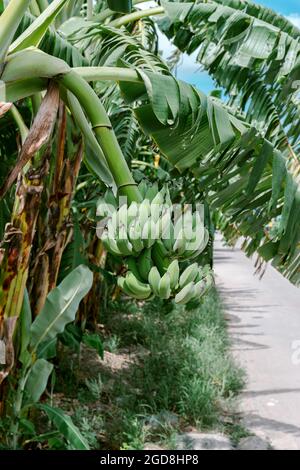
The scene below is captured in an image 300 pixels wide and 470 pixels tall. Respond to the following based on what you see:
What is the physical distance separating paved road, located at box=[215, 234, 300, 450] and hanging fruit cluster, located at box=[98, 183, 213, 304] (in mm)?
2146

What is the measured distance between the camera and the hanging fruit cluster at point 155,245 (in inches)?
49.6

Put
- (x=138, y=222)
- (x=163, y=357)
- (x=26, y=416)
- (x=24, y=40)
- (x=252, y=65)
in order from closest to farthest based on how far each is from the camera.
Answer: (x=138, y=222) → (x=24, y=40) → (x=252, y=65) → (x=26, y=416) → (x=163, y=357)

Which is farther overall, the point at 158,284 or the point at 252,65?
the point at 252,65

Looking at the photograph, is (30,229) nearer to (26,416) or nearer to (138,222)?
(138,222)

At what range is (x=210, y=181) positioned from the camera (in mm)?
2084

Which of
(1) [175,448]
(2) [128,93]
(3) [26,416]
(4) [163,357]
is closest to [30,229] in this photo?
(2) [128,93]

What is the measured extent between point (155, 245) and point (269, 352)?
3.99 metres

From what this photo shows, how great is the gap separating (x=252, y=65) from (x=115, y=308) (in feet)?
13.4

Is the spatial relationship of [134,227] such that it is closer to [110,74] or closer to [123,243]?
[123,243]

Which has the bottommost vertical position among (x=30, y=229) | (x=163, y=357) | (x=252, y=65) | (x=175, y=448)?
(x=163, y=357)

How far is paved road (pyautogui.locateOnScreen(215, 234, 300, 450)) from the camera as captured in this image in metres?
3.49

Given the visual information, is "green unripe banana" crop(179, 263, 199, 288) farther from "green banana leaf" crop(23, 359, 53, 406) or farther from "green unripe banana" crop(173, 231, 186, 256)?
"green banana leaf" crop(23, 359, 53, 406)

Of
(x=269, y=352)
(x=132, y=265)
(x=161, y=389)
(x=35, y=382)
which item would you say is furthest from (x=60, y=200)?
(x=269, y=352)

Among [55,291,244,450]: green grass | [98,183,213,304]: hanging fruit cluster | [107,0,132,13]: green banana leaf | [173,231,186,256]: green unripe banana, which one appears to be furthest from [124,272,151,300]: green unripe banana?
[55,291,244,450]: green grass
